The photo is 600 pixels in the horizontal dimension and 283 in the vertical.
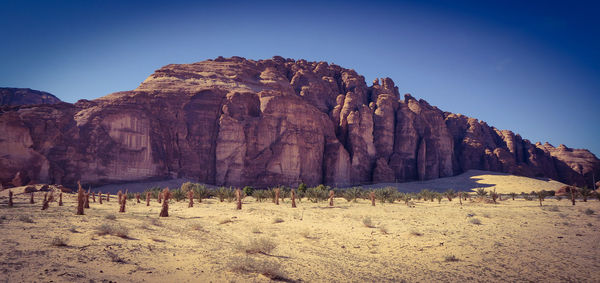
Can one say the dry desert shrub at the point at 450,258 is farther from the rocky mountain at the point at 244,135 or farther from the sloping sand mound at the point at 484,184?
the sloping sand mound at the point at 484,184

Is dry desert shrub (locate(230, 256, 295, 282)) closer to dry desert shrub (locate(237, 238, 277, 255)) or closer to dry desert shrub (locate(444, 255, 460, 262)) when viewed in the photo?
dry desert shrub (locate(237, 238, 277, 255))

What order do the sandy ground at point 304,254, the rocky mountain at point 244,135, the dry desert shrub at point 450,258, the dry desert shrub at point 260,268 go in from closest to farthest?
1. the sandy ground at point 304,254
2. the dry desert shrub at point 260,268
3. the dry desert shrub at point 450,258
4. the rocky mountain at point 244,135

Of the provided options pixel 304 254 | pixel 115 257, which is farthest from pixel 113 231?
pixel 304 254

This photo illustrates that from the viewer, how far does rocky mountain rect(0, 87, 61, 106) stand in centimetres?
8512

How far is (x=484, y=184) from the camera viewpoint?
61938 mm

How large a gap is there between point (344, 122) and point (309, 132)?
37.9 ft

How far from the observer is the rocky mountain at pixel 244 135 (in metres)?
42.4

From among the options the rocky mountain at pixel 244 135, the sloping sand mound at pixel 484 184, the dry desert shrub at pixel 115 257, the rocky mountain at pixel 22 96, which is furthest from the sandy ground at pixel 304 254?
the rocky mountain at pixel 22 96

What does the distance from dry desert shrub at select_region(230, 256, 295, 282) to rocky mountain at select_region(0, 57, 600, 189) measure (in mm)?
44217

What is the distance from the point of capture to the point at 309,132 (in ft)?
190

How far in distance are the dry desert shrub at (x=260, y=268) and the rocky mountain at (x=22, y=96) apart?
109 m

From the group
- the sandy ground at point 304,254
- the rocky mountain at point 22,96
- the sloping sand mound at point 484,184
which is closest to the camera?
the sandy ground at point 304,254

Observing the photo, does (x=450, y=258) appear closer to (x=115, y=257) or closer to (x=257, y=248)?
(x=257, y=248)

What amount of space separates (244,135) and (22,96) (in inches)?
3131
